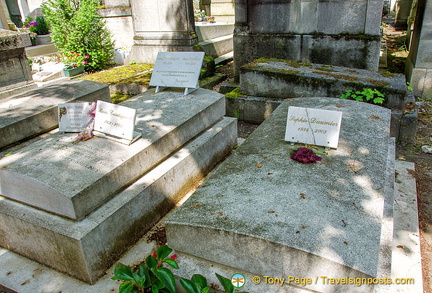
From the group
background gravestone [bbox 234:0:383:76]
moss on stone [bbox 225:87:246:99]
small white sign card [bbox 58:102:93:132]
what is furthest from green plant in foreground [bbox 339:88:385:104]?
small white sign card [bbox 58:102:93:132]

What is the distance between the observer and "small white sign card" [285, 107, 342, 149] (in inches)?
120

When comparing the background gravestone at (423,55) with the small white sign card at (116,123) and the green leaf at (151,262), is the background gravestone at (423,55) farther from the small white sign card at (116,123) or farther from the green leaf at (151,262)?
the green leaf at (151,262)

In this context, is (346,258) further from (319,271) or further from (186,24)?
(186,24)

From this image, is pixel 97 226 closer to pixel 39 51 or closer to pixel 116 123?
pixel 116 123

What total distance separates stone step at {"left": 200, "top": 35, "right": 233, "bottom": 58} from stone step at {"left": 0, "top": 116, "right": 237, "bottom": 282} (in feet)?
23.0

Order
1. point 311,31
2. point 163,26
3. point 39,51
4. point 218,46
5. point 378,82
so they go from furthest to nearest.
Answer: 1. point 39,51
2. point 218,46
3. point 163,26
4. point 311,31
5. point 378,82

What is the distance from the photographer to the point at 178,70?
4645 millimetres

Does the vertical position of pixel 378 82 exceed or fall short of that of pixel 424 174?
it exceeds it

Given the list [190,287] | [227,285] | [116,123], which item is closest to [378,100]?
[116,123]

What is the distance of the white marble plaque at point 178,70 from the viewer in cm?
453

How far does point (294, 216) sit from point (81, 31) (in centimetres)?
862

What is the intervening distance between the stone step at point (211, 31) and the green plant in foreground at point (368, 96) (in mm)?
6783

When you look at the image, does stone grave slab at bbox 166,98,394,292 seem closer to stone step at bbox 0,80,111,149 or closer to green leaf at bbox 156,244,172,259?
green leaf at bbox 156,244,172,259

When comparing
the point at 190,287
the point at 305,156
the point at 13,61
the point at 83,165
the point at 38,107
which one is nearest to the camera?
the point at 190,287
